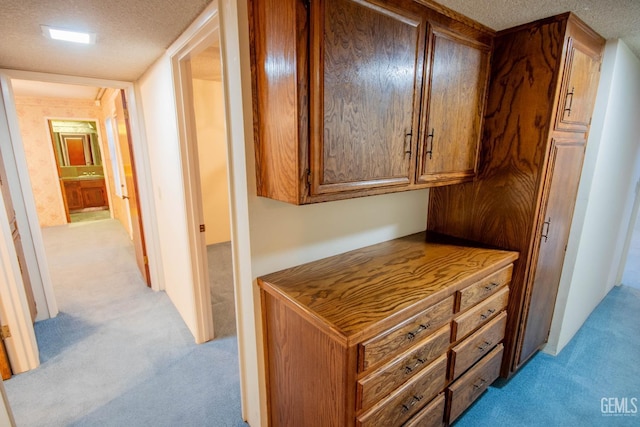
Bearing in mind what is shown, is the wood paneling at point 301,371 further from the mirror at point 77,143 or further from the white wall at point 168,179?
the mirror at point 77,143

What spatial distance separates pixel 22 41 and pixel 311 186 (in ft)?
6.55

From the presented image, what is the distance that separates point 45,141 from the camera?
5246mm

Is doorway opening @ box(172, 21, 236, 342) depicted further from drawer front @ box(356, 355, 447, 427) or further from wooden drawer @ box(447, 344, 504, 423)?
wooden drawer @ box(447, 344, 504, 423)

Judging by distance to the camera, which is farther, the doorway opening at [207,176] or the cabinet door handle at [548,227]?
the doorway opening at [207,176]

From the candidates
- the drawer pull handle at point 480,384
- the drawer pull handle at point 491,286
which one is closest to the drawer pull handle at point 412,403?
the drawer pull handle at point 480,384

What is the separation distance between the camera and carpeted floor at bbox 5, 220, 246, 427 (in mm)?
1707

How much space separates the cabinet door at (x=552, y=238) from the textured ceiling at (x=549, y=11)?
593mm

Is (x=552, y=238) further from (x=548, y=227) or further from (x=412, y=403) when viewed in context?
(x=412, y=403)

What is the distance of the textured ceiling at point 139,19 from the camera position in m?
1.32

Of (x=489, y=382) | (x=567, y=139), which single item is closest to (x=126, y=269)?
(x=489, y=382)

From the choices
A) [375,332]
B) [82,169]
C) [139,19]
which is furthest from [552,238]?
[82,169]

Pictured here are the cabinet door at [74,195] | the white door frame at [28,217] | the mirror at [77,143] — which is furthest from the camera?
the cabinet door at [74,195]

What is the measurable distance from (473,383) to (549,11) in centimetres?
187

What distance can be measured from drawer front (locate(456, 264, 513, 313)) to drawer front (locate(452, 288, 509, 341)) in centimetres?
4
